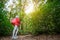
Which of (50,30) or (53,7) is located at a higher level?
(53,7)

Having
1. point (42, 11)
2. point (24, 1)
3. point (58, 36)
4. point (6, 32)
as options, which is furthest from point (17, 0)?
point (58, 36)

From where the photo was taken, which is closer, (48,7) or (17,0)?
(48,7)

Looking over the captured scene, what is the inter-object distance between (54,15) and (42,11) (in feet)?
3.81

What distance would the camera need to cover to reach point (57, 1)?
1616 centimetres

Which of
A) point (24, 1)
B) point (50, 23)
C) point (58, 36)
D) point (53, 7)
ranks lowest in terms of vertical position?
point (58, 36)

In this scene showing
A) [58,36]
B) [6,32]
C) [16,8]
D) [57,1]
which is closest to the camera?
[58,36]

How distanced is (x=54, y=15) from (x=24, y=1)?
1087 cm

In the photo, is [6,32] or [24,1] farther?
[24,1]

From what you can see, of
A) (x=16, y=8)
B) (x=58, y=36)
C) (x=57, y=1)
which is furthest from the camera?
(x=16, y=8)

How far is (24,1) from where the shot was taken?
85.0 ft

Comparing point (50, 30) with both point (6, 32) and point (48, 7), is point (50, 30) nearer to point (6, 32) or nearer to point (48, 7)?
point (48, 7)

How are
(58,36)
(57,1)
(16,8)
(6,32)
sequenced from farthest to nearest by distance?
(16,8) → (6,32) → (57,1) → (58,36)

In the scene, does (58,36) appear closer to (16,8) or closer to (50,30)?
(50,30)

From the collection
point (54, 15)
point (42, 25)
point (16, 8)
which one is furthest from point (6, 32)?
point (16, 8)
